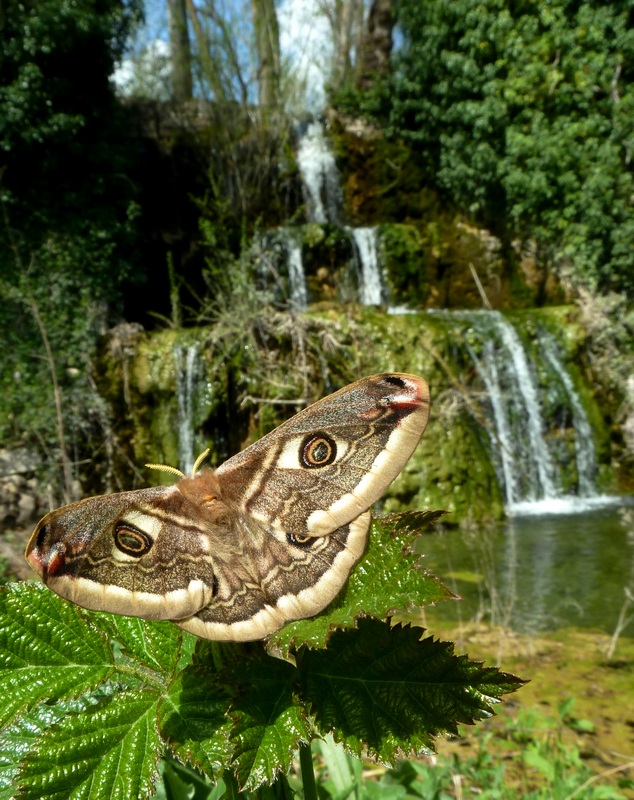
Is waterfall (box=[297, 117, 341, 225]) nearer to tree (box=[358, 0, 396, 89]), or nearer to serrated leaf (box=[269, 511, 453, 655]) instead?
tree (box=[358, 0, 396, 89])

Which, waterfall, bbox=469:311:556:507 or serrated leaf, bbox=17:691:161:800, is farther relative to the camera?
waterfall, bbox=469:311:556:507

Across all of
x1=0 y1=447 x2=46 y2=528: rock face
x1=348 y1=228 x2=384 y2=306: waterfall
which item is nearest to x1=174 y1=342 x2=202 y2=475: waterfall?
x1=0 y1=447 x2=46 y2=528: rock face

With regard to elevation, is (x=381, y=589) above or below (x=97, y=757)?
above

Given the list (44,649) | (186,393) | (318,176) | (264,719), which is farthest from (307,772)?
(318,176)

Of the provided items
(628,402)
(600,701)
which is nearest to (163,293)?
(628,402)

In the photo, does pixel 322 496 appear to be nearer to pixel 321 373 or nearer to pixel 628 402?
pixel 321 373

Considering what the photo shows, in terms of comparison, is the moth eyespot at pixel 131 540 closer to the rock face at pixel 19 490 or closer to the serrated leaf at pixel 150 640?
the serrated leaf at pixel 150 640

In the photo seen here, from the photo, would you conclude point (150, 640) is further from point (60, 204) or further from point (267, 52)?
point (267, 52)
